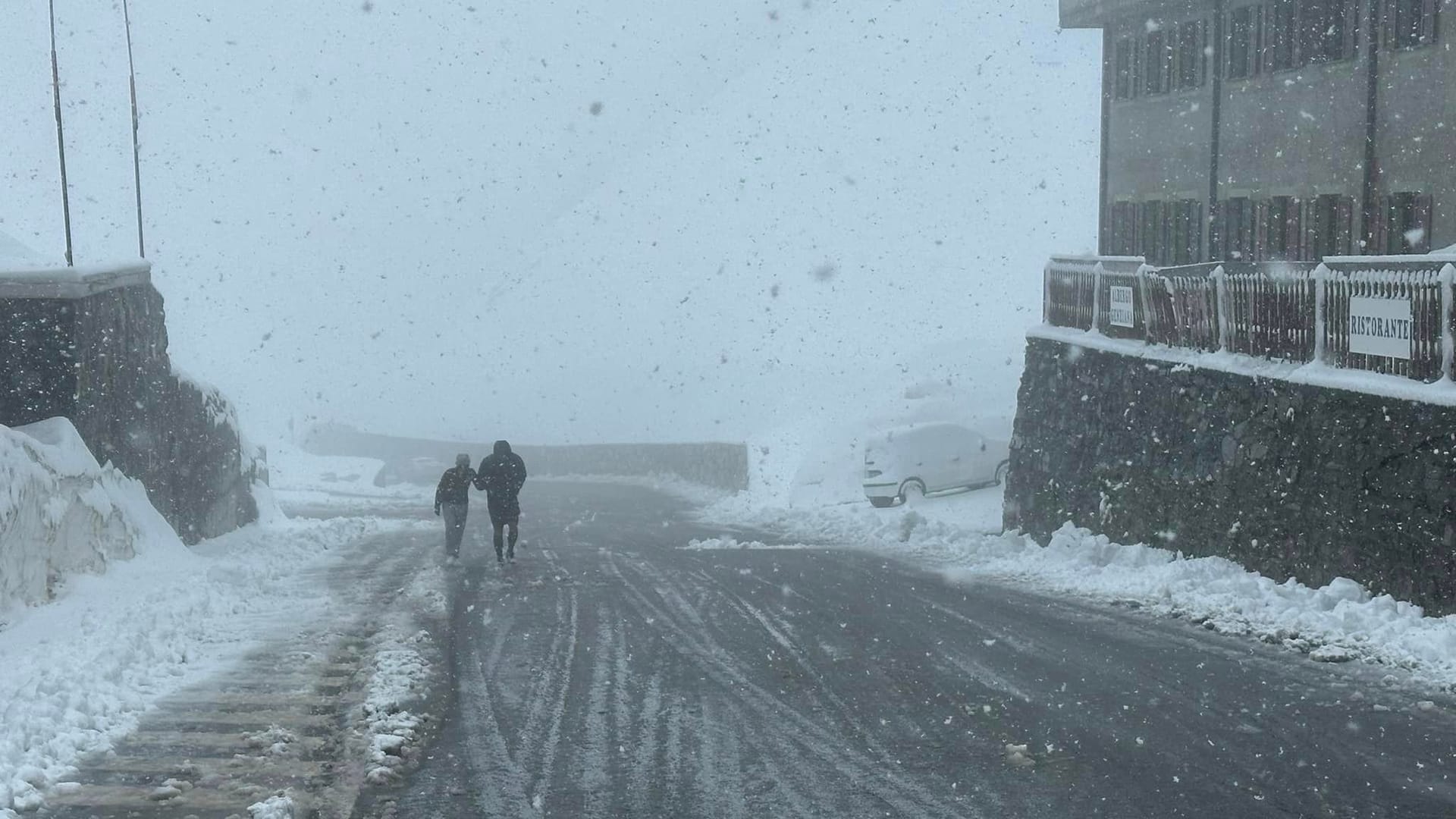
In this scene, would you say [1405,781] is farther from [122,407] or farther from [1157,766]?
[122,407]

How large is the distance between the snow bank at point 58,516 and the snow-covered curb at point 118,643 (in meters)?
0.18

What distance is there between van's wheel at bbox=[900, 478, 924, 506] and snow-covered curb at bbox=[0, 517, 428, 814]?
45.3 feet

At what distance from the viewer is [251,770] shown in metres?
7.35

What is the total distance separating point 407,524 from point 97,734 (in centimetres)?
2085

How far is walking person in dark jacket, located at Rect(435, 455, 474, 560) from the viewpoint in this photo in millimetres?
18938

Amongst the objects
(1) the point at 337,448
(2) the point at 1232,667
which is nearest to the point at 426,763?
(2) the point at 1232,667

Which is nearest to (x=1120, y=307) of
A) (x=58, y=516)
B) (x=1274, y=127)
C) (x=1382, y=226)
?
(x=1382, y=226)

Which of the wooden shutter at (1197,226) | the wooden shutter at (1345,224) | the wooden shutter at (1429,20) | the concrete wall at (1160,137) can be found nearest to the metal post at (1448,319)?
the wooden shutter at (1429,20)

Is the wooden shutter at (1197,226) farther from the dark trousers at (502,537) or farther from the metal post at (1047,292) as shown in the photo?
the dark trousers at (502,537)

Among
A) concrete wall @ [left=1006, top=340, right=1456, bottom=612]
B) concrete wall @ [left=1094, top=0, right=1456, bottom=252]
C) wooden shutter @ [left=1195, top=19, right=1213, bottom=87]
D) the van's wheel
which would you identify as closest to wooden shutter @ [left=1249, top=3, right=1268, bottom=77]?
concrete wall @ [left=1094, top=0, right=1456, bottom=252]

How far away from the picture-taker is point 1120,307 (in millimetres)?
18328

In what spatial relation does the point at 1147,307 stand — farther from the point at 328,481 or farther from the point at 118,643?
the point at 328,481

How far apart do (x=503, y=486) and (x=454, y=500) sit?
103 centimetres

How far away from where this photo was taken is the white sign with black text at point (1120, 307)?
1800 cm
